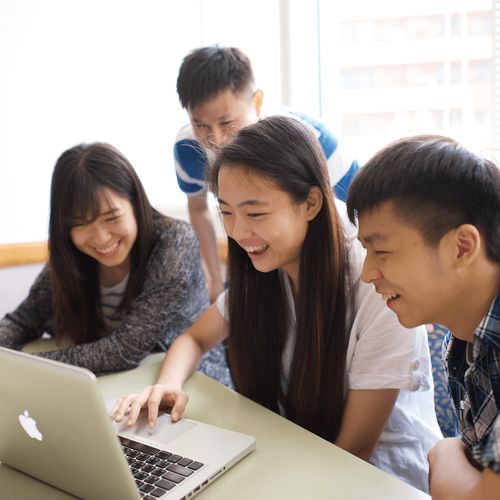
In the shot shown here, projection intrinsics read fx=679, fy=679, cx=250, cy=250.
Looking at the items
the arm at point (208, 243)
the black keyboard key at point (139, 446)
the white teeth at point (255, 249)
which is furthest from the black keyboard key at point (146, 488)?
the arm at point (208, 243)

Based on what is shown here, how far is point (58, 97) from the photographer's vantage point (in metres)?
2.76

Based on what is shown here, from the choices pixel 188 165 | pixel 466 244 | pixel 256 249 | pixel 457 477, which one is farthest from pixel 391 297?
pixel 188 165

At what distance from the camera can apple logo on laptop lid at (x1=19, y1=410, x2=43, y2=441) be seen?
3.10 ft

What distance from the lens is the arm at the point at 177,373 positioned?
1.22 metres

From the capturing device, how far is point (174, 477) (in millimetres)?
979

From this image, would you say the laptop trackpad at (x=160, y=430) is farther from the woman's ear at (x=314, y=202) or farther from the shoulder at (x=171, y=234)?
the shoulder at (x=171, y=234)

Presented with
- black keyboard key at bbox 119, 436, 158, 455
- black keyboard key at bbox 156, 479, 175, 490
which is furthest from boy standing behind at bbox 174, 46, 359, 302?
black keyboard key at bbox 156, 479, 175, 490

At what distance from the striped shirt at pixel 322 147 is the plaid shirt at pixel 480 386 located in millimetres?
700

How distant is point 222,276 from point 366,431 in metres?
1.33

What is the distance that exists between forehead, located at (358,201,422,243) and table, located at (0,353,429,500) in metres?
0.34

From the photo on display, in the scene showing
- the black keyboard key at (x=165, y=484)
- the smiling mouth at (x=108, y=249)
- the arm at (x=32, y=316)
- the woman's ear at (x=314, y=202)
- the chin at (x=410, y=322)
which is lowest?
the arm at (x=32, y=316)

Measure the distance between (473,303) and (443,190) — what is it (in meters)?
0.16

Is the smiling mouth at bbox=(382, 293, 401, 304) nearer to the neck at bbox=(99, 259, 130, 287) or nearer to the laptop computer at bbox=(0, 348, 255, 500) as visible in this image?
the laptop computer at bbox=(0, 348, 255, 500)

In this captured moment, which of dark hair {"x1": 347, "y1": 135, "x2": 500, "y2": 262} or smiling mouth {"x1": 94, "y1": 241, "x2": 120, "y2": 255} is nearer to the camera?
dark hair {"x1": 347, "y1": 135, "x2": 500, "y2": 262}
